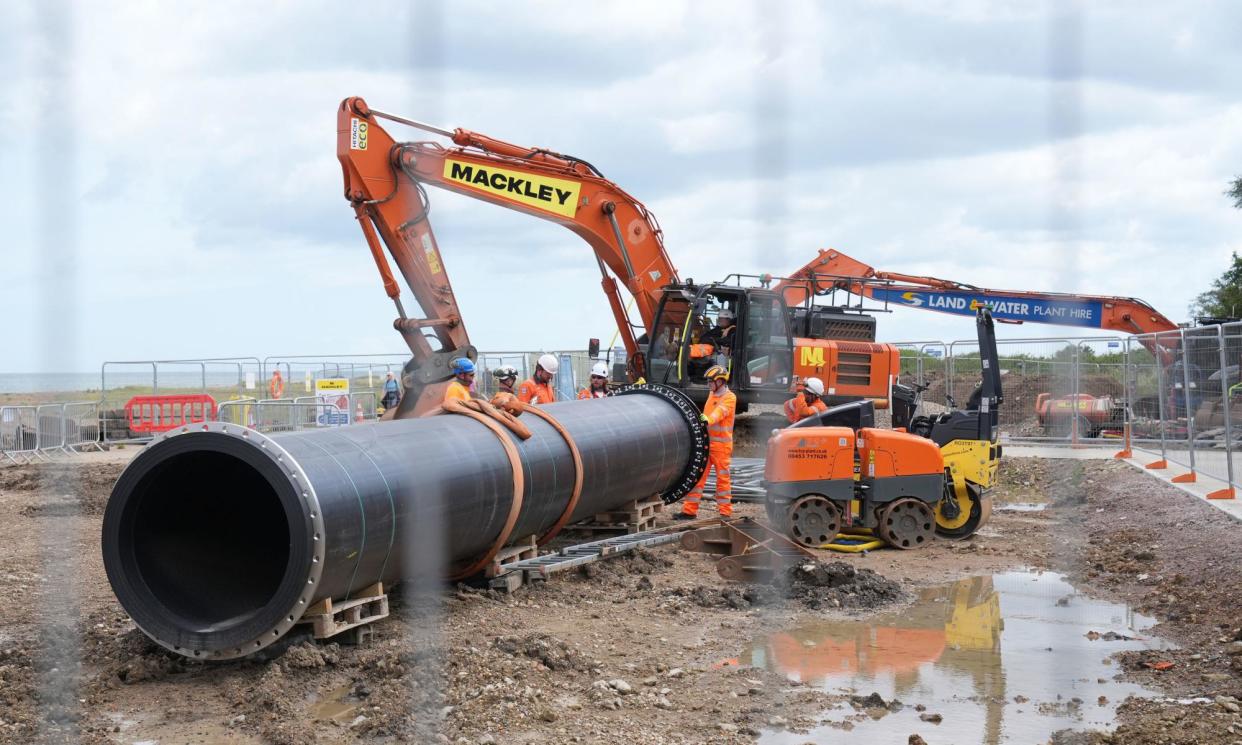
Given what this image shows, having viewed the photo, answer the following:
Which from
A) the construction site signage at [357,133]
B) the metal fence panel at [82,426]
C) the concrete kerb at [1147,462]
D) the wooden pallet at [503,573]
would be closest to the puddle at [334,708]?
the wooden pallet at [503,573]

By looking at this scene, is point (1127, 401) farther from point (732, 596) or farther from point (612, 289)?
point (732, 596)

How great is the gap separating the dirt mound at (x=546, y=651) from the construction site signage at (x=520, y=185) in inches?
342

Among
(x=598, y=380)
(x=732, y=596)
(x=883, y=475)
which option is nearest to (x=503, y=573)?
(x=732, y=596)

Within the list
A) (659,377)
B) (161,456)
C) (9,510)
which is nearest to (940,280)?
(659,377)

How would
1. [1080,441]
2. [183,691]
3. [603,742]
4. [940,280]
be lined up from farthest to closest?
1. [1080,441]
2. [940,280]
3. [183,691]
4. [603,742]

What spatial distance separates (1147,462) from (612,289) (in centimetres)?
779

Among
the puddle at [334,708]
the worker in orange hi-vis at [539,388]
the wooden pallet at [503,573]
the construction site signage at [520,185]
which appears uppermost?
the construction site signage at [520,185]

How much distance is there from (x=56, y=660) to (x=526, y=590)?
3179 mm

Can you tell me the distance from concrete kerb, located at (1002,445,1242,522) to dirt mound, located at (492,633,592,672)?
667cm

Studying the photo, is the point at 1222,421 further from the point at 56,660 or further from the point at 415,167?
the point at 56,660

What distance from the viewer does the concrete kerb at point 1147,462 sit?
11.6 m

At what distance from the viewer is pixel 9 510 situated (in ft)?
46.7

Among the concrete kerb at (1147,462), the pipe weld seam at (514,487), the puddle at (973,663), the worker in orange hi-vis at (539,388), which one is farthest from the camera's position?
the worker in orange hi-vis at (539,388)

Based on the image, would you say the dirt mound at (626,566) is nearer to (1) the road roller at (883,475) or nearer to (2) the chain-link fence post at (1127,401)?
(1) the road roller at (883,475)
